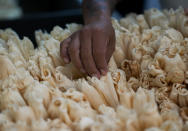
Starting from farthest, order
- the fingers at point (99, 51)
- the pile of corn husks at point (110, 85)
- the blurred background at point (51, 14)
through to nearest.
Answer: the blurred background at point (51, 14) → the fingers at point (99, 51) → the pile of corn husks at point (110, 85)

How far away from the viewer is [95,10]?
77cm

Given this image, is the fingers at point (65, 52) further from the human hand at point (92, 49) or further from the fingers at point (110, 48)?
the fingers at point (110, 48)

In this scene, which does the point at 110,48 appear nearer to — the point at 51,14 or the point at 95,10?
the point at 95,10

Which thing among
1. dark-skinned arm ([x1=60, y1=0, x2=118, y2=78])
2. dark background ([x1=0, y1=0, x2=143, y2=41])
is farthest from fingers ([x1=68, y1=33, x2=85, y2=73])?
dark background ([x1=0, y1=0, x2=143, y2=41])

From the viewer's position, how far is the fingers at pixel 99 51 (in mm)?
622

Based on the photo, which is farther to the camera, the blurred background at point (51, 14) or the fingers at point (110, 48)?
the blurred background at point (51, 14)

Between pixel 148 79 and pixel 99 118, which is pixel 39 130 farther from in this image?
pixel 148 79

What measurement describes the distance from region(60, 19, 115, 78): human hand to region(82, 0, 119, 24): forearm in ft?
0.19

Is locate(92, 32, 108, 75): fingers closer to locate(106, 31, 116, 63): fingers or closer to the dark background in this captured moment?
locate(106, 31, 116, 63): fingers

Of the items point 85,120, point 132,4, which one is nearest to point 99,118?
point 85,120

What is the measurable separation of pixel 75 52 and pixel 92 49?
5cm

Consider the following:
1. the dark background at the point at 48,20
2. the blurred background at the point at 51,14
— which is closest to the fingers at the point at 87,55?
the blurred background at the point at 51,14

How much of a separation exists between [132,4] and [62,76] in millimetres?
918

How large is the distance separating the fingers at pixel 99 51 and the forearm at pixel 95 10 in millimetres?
95
